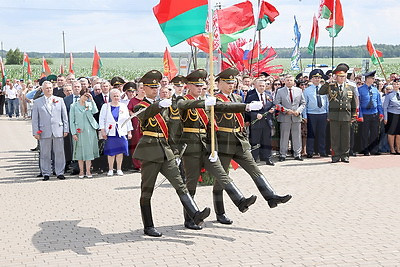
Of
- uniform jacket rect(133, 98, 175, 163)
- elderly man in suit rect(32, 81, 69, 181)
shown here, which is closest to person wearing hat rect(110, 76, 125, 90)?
elderly man in suit rect(32, 81, 69, 181)

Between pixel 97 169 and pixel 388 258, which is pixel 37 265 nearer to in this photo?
pixel 388 258

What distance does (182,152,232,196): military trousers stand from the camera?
7.24m

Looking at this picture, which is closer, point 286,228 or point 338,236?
point 338,236

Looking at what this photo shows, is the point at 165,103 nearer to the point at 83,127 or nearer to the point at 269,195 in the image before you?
the point at 269,195

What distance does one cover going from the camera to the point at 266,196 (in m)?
7.23

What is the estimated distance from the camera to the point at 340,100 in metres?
12.9

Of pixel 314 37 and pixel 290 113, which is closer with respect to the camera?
pixel 290 113

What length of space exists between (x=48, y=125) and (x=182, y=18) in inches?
184

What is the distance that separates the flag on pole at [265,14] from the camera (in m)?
15.9

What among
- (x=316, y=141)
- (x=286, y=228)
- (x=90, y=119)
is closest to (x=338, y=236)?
(x=286, y=228)

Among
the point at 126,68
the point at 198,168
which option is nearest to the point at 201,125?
the point at 198,168

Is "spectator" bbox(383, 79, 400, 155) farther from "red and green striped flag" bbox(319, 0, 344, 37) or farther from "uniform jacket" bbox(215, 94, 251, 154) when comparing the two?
"uniform jacket" bbox(215, 94, 251, 154)

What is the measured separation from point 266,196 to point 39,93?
693 cm

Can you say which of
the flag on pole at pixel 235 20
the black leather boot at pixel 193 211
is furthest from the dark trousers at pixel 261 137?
the black leather boot at pixel 193 211
